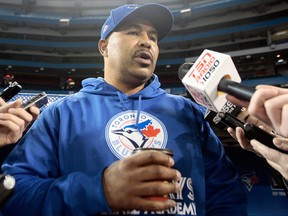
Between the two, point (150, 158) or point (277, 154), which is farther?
point (277, 154)

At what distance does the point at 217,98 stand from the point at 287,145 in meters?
0.21

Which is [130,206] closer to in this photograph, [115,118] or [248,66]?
[115,118]

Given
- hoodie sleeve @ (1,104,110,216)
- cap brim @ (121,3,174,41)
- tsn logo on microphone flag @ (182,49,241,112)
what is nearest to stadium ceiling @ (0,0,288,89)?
cap brim @ (121,3,174,41)

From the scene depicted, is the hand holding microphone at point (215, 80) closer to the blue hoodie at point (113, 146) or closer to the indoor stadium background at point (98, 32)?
the blue hoodie at point (113, 146)

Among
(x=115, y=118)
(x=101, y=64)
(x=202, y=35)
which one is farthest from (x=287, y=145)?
(x=101, y=64)

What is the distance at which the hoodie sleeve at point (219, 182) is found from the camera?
102 centimetres

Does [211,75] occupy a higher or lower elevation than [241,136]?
higher

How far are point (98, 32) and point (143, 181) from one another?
43.5 feet

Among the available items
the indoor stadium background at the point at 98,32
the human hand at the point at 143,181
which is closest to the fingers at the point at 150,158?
the human hand at the point at 143,181

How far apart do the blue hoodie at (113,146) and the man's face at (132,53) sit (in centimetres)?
7

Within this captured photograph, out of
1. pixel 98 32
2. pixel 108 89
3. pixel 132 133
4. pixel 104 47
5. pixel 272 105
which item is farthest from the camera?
pixel 98 32

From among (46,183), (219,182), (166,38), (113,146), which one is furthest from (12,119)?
(166,38)

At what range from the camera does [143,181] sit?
0.56 meters

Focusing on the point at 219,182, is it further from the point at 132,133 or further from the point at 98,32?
the point at 98,32
